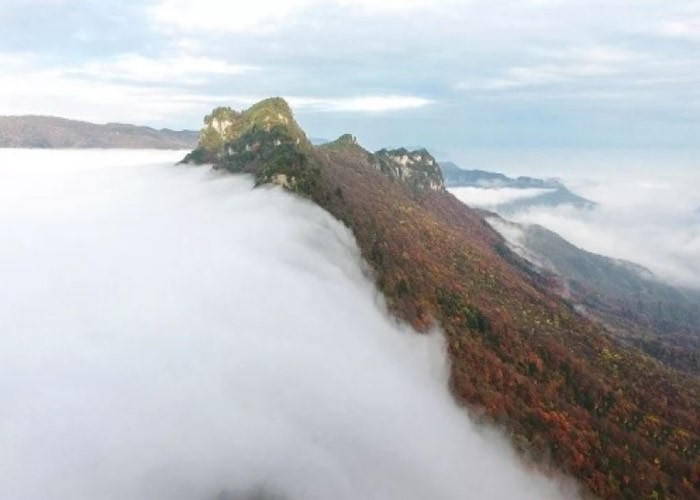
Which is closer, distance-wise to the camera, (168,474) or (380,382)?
(168,474)

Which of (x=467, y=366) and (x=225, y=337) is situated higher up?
(x=225, y=337)

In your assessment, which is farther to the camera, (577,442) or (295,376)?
(577,442)

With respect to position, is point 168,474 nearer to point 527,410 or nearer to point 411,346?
point 411,346

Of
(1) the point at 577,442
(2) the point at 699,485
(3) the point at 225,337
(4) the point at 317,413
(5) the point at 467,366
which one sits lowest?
(2) the point at 699,485

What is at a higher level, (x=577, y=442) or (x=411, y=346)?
(x=411, y=346)

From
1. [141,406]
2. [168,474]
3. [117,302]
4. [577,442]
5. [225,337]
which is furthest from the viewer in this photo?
[117,302]

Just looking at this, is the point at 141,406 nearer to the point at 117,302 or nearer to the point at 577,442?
the point at 117,302

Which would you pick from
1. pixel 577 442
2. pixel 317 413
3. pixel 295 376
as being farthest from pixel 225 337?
pixel 577 442

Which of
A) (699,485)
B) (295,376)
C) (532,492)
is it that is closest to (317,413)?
(295,376)

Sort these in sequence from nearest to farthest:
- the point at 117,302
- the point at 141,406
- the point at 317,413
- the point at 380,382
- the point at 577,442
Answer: the point at 141,406 → the point at 317,413 → the point at 380,382 → the point at 577,442 → the point at 117,302
